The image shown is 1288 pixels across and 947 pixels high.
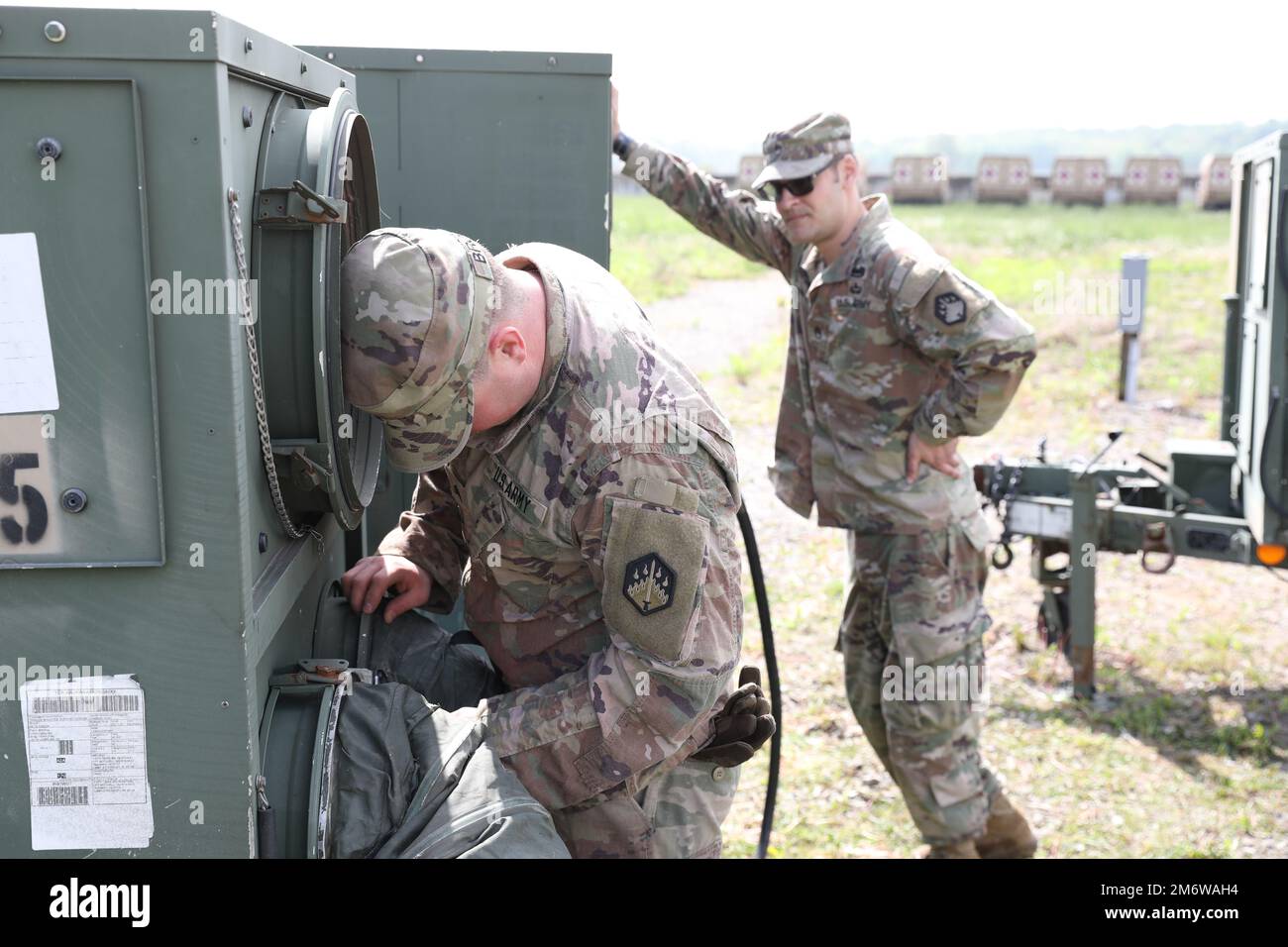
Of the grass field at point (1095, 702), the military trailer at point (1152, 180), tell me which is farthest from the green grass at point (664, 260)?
the military trailer at point (1152, 180)

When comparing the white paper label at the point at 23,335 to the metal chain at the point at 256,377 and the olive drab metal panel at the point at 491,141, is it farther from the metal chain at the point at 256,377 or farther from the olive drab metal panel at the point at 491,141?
the olive drab metal panel at the point at 491,141

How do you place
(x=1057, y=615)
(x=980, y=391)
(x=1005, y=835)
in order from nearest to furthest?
(x=980, y=391) → (x=1005, y=835) → (x=1057, y=615)

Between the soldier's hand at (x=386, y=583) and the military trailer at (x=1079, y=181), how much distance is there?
1402 inches

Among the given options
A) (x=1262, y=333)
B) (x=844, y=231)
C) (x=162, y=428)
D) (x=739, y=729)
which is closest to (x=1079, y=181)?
(x=1262, y=333)

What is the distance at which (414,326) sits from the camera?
183cm

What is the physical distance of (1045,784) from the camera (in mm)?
4609

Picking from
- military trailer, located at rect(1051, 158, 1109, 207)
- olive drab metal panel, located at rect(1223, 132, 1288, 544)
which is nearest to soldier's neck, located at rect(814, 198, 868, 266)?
olive drab metal panel, located at rect(1223, 132, 1288, 544)

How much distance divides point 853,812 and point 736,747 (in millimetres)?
2391

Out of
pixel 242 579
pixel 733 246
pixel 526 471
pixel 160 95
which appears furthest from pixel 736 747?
pixel 733 246

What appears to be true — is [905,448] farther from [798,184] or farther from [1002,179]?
[1002,179]

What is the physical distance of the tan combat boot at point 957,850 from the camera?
401cm

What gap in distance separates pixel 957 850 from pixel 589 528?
98.8 inches

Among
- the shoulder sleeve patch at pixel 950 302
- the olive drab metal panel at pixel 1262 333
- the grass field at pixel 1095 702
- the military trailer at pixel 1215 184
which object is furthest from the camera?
the military trailer at pixel 1215 184
